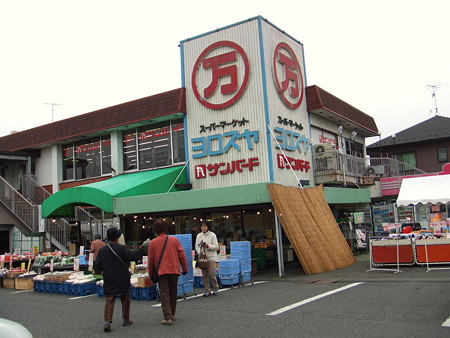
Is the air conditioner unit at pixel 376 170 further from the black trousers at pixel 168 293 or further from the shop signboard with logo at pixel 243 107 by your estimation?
the black trousers at pixel 168 293

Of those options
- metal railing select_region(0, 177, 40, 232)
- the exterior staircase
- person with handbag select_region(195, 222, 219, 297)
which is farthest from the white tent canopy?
metal railing select_region(0, 177, 40, 232)

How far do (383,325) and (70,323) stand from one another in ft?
18.3

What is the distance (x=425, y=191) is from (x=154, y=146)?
1124 centimetres

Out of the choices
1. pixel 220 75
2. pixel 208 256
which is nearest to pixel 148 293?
pixel 208 256

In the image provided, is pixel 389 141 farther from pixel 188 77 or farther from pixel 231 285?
pixel 231 285

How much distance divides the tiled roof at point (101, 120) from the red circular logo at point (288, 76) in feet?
13.1

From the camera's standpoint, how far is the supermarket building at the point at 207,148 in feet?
55.8

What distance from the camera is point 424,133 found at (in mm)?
36969

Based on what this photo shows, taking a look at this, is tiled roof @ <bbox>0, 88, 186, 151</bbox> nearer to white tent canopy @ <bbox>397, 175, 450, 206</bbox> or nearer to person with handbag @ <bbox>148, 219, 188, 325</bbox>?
white tent canopy @ <bbox>397, 175, 450, 206</bbox>

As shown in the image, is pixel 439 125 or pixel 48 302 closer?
pixel 48 302

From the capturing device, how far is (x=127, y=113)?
2047 cm

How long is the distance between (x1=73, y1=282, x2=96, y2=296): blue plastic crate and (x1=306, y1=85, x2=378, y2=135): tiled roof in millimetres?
12277

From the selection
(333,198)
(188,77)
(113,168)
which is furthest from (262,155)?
(113,168)

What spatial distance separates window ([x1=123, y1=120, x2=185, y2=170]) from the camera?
1992 centimetres
